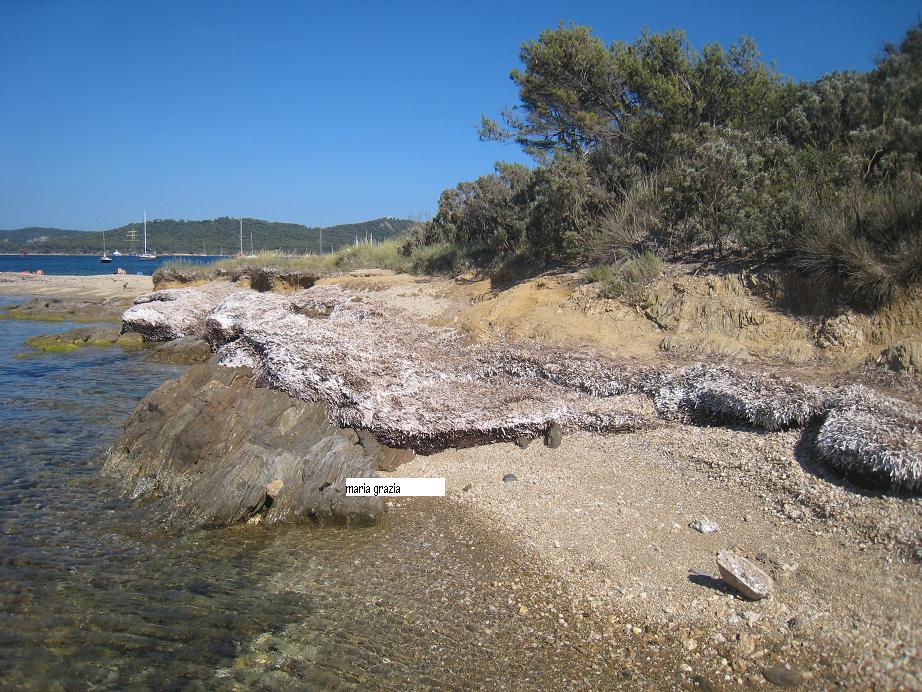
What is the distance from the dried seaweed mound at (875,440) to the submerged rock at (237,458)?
3780mm

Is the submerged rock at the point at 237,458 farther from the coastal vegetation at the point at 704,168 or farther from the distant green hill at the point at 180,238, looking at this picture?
the distant green hill at the point at 180,238

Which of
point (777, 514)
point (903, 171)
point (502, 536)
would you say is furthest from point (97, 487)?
point (903, 171)

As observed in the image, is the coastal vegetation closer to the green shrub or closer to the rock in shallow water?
the green shrub

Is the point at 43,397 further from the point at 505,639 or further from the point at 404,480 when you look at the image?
the point at 505,639

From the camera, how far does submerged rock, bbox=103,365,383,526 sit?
17.7 ft

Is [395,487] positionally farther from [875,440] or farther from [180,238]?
[180,238]

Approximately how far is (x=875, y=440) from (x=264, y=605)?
15.0 feet

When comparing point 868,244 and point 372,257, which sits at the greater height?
point 372,257

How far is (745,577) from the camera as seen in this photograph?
3844mm

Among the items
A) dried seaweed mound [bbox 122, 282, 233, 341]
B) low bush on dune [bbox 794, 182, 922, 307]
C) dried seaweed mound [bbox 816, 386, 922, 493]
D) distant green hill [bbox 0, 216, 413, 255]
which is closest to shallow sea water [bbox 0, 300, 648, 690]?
dried seaweed mound [bbox 816, 386, 922, 493]

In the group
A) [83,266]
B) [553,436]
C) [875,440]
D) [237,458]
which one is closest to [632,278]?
[553,436]

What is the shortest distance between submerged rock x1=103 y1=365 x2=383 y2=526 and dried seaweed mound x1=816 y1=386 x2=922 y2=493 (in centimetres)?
378

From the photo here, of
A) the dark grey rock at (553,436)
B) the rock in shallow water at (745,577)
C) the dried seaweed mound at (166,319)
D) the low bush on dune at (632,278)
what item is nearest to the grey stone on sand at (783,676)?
the rock in shallow water at (745,577)

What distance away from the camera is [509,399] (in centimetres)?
700
